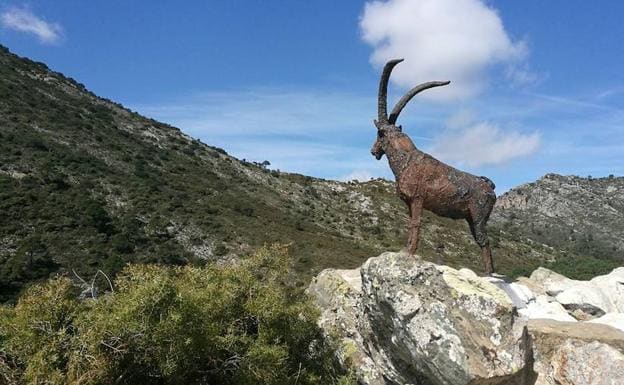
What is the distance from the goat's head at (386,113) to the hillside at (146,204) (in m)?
8.10

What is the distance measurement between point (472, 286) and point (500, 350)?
3.62ft

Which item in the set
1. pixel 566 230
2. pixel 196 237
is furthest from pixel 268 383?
pixel 566 230

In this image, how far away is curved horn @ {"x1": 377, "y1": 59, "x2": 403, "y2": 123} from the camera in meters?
10.4

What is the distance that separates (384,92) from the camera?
10.6m

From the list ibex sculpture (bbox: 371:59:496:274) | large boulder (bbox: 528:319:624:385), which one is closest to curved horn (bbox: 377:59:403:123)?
ibex sculpture (bbox: 371:59:496:274)

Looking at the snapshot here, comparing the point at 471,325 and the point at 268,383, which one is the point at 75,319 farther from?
the point at 471,325

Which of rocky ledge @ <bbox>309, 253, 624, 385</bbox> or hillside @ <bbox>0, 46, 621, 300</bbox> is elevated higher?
hillside @ <bbox>0, 46, 621, 300</bbox>

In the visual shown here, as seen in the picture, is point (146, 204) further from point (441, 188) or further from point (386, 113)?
point (441, 188)

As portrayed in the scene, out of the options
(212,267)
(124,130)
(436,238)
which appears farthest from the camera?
(124,130)

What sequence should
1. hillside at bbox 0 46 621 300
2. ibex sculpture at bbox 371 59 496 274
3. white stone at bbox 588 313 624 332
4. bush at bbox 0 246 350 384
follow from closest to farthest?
bush at bbox 0 246 350 384
white stone at bbox 588 313 624 332
ibex sculpture at bbox 371 59 496 274
hillside at bbox 0 46 621 300

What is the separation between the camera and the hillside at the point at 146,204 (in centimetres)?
3209

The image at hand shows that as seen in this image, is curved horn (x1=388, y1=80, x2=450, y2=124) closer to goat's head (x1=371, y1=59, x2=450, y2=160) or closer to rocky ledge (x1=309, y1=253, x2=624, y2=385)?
goat's head (x1=371, y1=59, x2=450, y2=160)

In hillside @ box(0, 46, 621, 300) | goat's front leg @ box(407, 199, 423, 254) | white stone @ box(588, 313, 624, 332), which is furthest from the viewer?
hillside @ box(0, 46, 621, 300)

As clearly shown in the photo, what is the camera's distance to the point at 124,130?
210 feet
